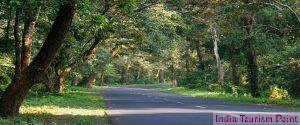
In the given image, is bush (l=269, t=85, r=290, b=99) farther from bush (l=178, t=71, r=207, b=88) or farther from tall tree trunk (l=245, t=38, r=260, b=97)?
bush (l=178, t=71, r=207, b=88)

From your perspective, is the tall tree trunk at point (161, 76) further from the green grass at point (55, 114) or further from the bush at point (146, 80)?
the green grass at point (55, 114)

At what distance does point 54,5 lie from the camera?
13977 millimetres

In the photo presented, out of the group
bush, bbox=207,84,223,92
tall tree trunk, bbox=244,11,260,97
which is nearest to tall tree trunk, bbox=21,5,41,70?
tall tree trunk, bbox=244,11,260,97

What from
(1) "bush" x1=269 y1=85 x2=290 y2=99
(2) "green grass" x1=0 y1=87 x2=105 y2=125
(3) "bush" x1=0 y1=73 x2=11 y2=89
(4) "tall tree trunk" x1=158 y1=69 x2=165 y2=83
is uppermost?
(4) "tall tree trunk" x1=158 y1=69 x2=165 y2=83

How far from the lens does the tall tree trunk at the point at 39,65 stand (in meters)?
13.6

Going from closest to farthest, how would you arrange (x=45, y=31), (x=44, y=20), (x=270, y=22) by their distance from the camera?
1. (x=44, y=20)
2. (x=45, y=31)
3. (x=270, y=22)

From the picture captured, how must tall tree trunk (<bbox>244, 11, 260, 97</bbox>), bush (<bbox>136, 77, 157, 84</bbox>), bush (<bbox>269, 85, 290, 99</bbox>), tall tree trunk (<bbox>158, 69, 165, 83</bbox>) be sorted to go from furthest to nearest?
tall tree trunk (<bbox>158, 69, 165, 83</bbox>)
bush (<bbox>136, 77, 157, 84</bbox>)
bush (<bbox>269, 85, 290, 99</bbox>)
tall tree trunk (<bbox>244, 11, 260, 97</bbox>)

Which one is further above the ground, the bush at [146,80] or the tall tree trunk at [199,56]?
the tall tree trunk at [199,56]

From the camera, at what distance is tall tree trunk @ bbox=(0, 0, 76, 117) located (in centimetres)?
1365

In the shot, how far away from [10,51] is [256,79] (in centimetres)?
1850

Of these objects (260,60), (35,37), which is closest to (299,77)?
(260,60)

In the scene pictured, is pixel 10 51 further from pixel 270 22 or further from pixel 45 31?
pixel 270 22

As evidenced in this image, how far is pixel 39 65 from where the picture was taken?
13.8m

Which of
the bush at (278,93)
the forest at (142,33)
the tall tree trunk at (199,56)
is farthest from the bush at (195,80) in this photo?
the bush at (278,93)
